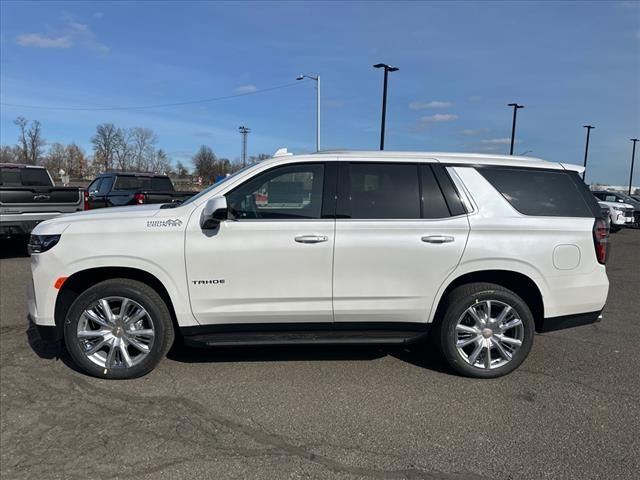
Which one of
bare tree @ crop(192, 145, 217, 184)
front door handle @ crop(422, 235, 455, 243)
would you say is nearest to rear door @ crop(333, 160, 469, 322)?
front door handle @ crop(422, 235, 455, 243)

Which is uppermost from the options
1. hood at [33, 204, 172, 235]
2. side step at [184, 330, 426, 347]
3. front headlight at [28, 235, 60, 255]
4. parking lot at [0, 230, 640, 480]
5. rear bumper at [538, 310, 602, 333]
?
hood at [33, 204, 172, 235]

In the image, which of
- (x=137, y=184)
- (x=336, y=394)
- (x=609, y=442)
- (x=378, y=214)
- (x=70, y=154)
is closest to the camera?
(x=609, y=442)

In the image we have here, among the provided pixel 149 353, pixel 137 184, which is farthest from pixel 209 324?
pixel 137 184

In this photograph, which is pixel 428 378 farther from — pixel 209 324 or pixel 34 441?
pixel 34 441

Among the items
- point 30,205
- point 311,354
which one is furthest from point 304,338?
point 30,205

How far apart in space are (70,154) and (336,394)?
335ft

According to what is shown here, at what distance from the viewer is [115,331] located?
4000 millimetres

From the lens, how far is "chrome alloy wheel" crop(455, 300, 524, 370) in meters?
4.10

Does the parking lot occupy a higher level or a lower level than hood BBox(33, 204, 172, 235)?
lower

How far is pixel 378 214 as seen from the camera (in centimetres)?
405

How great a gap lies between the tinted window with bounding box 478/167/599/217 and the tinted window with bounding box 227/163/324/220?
1478mm

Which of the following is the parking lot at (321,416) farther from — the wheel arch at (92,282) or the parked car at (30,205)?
the parked car at (30,205)

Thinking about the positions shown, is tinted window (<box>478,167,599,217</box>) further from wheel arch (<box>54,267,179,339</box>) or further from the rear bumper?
wheel arch (<box>54,267,179,339</box>)

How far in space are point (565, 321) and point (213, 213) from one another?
318 cm
